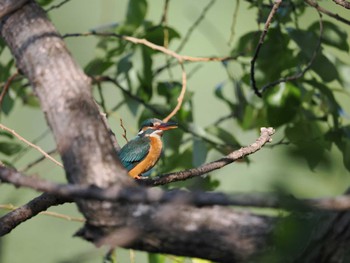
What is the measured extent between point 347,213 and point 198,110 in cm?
244

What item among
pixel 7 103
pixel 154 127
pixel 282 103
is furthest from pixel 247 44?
pixel 7 103

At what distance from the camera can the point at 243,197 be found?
2.91 ft

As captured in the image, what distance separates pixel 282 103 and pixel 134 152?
1.89ft

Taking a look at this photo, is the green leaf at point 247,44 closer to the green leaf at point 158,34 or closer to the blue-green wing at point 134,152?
the green leaf at point 158,34

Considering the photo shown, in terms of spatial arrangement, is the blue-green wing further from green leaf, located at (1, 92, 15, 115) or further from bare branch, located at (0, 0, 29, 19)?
bare branch, located at (0, 0, 29, 19)

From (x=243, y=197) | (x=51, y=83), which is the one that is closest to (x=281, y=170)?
(x=243, y=197)

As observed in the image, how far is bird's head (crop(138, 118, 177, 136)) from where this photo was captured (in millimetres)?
2312

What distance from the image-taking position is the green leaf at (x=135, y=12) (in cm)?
239

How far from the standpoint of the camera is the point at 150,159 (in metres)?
2.48

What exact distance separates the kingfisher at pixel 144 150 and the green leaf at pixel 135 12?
1.06 ft

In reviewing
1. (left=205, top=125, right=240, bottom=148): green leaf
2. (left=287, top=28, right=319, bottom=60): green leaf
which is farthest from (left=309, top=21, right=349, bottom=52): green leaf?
(left=205, top=125, right=240, bottom=148): green leaf

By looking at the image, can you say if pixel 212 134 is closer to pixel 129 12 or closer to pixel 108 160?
pixel 129 12

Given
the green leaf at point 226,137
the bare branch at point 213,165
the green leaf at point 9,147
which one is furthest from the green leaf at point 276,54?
the green leaf at point 9,147

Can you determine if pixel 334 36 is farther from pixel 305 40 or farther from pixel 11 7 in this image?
pixel 11 7
